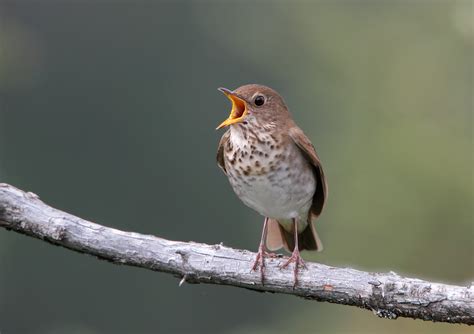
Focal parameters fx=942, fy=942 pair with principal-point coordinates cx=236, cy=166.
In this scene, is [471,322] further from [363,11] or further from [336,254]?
[363,11]

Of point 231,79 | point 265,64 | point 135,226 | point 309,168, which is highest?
point 265,64

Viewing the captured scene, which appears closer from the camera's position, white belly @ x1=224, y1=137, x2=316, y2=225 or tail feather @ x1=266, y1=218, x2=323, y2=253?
white belly @ x1=224, y1=137, x2=316, y2=225

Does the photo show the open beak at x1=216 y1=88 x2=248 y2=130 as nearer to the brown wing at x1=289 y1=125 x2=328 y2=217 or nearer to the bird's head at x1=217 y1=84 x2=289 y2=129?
the bird's head at x1=217 y1=84 x2=289 y2=129

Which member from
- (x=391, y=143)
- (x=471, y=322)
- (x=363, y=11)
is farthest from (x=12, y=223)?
(x=363, y=11)

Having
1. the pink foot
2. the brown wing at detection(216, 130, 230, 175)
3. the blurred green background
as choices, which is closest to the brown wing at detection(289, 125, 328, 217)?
the brown wing at detection(216, 130, 230, 175)

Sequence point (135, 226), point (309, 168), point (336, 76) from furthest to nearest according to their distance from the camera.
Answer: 1. point (336, 76)
2. point (135, 226)
3. point (309, 168)

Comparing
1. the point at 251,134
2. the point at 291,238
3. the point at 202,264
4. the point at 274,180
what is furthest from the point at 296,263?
the point at 291,238
